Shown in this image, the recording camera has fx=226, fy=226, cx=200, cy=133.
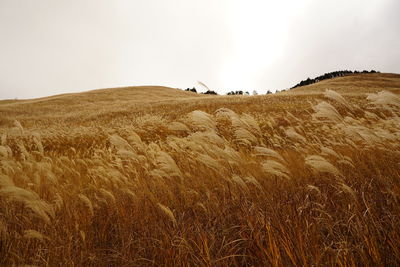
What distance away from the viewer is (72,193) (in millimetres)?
2814

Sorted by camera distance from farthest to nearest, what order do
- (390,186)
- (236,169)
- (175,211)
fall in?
(236,169) → (175,211) → (390,186)

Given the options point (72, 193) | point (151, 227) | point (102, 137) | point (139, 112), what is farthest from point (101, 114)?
point (151, 227)

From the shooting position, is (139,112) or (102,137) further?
(139,112)

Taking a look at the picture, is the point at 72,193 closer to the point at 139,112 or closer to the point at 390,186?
the point at 390,186

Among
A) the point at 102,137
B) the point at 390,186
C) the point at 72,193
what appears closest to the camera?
the point at 390,186

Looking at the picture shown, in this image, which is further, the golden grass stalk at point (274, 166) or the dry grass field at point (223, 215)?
the golden grass stalk at point (274, 166)

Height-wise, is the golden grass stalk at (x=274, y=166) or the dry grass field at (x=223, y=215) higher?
the golden grass stalk at (x=274, y=166)

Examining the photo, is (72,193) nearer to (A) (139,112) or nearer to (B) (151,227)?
(B) (151,227)

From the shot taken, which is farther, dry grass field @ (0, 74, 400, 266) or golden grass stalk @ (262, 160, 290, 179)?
golden grass stalk @ (262, 160, 290, 179)

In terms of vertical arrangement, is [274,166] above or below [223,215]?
above

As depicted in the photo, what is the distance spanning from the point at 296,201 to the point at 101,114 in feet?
71.3

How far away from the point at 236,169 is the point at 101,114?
2064 centimetres

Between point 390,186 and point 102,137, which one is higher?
point 390,186

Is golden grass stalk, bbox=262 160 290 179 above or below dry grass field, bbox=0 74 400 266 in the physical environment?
above
